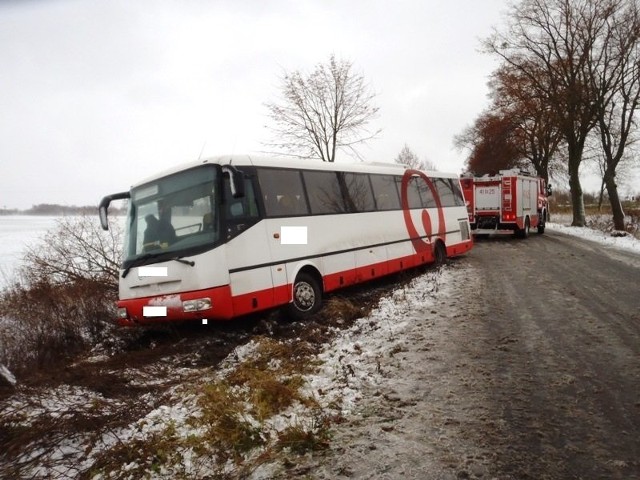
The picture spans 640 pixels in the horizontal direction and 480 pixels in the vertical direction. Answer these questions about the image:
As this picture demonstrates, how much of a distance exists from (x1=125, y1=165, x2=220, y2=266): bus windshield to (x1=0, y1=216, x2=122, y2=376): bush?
2493mm

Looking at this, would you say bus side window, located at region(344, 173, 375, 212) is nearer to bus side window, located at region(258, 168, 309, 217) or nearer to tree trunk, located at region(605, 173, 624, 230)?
bus side window, located at region(258, 168, 309, 217)

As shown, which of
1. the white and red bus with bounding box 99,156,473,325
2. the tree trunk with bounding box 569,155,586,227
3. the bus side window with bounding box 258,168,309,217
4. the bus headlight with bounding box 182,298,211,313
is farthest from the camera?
the tree trunk with bounding box 569,155,586,227

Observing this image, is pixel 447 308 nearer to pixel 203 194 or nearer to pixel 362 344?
pixel 362 344

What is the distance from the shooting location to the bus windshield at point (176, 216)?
600 cm

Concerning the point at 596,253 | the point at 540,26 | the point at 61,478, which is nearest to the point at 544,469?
the point at 61,478

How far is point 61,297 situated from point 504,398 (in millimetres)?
8517

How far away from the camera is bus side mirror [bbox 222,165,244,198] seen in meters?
5.88

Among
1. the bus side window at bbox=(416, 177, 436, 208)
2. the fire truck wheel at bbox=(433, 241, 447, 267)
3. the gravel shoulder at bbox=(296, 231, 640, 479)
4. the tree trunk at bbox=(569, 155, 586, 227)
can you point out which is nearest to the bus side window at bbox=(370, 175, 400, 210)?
the bus side window at bbox=(416, 177, 436, 208)

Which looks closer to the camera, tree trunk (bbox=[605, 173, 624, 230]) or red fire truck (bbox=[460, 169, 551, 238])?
red fire truck (bbox=[460, 169, 551, 238])

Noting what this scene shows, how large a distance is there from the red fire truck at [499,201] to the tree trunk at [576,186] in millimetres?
8310

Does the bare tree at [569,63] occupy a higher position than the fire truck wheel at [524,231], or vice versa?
the bare tree at [569,63]

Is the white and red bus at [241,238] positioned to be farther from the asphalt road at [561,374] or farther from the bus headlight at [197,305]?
the asphalt road at [561,374]

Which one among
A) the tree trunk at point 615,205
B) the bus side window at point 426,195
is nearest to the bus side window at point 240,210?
the bus side window at point 426,195

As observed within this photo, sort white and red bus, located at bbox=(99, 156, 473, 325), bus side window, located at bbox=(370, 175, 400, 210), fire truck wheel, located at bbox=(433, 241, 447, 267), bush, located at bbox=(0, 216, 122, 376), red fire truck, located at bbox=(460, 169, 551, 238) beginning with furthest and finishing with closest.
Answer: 1. red fire truck, located at bbox=(460, 169, 551, 238)
2. fire truck wheel, located at bbox=(433, 241, 447, 267)
3. bus side window, located at bbox=(370, 175, 400, 210)
4. bush, located at bbox=(0, 216, 122, 376)
5. white and red bus, located at bbox=(99, 156, 473, 325)
